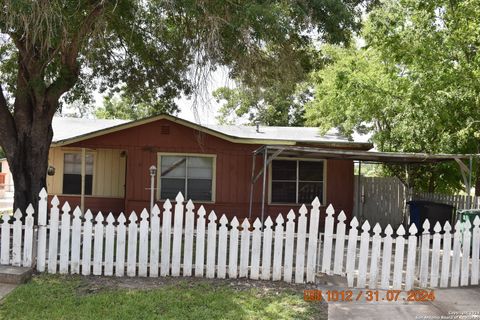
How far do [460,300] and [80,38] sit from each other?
687 centimetres

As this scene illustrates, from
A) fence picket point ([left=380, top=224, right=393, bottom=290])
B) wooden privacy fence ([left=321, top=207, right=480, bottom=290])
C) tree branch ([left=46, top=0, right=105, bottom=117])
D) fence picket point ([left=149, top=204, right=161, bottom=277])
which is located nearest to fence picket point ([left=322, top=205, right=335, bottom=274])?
wooden privacy fence ([left=321, top=207, right=480, bottom=290])

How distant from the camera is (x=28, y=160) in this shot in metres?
8.23

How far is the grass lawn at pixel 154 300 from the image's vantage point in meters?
4.93

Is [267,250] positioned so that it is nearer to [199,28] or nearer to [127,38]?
[199,28]

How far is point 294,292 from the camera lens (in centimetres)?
585

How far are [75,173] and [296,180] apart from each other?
726 centimetres

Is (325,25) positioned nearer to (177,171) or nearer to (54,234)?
(54,234)

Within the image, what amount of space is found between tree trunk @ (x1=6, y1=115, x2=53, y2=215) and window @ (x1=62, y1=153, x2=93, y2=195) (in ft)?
21.5

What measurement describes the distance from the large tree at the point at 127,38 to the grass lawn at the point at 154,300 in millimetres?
3062

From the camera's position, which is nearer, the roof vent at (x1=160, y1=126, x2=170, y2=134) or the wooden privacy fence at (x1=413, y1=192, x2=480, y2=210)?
the wooden privacy fence at (x1=413, y1=192, x2=480, y2=210)

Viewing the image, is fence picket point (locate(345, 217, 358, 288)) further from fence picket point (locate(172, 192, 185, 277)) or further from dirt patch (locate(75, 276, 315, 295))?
fence picket point (locate(172, 192, 185, 277))

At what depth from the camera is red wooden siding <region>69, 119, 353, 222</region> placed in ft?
43.3

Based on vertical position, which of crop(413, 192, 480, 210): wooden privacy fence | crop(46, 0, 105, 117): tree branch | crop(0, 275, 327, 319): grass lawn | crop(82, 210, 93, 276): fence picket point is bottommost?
crop(0, 275, 327, 319): grass lawn

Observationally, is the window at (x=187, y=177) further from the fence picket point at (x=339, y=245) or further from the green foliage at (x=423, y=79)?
the fence picket point at (x=339, y=245)
